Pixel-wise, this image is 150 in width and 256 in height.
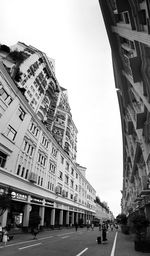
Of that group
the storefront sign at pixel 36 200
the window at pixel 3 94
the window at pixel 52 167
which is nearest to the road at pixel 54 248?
the storefront sign at pixel 36 200

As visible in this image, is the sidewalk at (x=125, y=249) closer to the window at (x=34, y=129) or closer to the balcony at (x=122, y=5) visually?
the balcony at (x=122, y=5)

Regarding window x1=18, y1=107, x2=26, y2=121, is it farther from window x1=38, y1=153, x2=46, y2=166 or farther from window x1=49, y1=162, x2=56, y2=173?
window x1=49, y1=162, x2=56, y2=173

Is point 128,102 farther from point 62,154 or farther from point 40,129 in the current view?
point 62,154

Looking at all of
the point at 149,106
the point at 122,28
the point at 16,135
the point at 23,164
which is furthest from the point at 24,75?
the point at 149,106

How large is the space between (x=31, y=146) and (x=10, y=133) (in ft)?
21.9

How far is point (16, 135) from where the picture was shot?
84.0 ft

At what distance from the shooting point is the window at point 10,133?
23.7m

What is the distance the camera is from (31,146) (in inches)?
1199

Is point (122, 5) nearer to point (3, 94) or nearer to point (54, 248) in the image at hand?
point (3, 94)

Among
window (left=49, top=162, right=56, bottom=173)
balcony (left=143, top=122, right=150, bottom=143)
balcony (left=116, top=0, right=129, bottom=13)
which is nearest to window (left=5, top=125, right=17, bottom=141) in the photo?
window (left=49, top=162, right=56, bottom=173)

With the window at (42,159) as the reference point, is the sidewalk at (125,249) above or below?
below

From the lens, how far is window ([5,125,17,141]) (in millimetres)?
23712

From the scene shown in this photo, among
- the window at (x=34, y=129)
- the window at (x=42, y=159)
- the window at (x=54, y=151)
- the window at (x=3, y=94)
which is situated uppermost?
the window at (x=3, y=94)

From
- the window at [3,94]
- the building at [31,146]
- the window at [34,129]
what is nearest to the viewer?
the window at [3,94]
